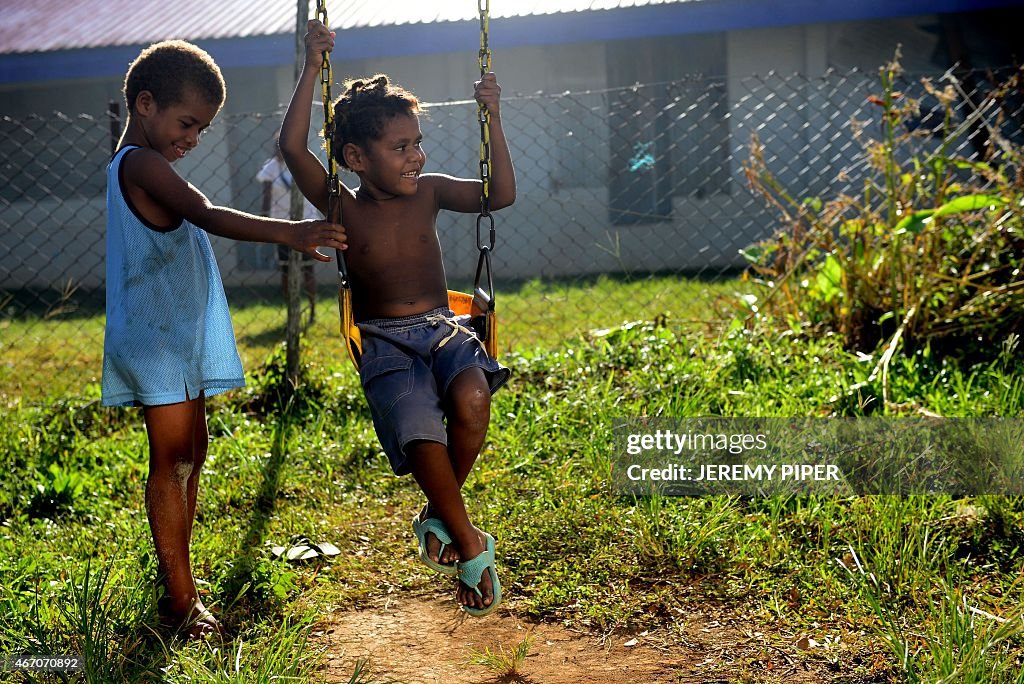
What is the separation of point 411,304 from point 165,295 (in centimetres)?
73

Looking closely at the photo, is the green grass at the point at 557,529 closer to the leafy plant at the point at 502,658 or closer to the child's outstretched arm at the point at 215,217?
the leafy plant at the point at 502,658

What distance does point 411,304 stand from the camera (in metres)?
3.23

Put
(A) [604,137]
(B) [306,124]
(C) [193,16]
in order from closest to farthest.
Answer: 1. (B) [306,124]
2. (A) [604,137]
3. (C) [193,16]

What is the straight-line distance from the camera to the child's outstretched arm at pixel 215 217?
2918 mm

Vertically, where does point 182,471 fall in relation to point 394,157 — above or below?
below

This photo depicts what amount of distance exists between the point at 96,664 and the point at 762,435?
2.70 meters

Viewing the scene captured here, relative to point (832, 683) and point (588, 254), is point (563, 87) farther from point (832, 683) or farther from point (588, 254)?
point (832, 683)

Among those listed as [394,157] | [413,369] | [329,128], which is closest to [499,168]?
[394,157]

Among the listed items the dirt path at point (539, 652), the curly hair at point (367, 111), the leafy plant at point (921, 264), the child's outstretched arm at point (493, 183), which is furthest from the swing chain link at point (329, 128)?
the leafy plant at point (921, 264)

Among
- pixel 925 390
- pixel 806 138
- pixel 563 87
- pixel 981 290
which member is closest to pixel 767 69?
pixel 806 138

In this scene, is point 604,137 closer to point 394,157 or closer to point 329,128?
point 394,157

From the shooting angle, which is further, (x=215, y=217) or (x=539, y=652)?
(x=539, y=652)

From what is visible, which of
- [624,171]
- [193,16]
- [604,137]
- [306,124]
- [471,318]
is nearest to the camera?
[306,124]

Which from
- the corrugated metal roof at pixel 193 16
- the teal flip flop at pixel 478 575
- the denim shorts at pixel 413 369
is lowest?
the teal flip flop at pixel 478 575
